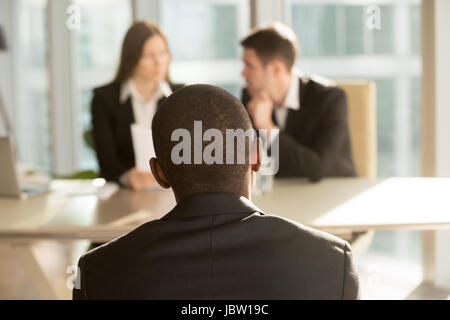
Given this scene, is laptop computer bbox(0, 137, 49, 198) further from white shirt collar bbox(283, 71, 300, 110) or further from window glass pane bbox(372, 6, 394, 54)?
window glass pane bbox(372, 6, 394, 54)

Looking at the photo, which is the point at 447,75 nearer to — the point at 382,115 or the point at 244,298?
the point at 382,115

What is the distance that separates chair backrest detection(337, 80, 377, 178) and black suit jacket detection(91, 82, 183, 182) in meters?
0.73

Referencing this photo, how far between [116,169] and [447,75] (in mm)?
1741

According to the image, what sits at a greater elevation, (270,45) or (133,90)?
(270,45)

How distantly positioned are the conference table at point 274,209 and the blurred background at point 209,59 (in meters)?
0.90

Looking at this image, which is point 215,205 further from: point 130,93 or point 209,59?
point 209,59

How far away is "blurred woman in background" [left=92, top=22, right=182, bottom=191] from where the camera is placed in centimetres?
299

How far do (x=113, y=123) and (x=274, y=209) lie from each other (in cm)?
108

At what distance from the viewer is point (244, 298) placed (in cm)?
111

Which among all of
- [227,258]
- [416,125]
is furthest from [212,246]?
[416,125]

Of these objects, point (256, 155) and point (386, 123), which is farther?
point (386, 123)

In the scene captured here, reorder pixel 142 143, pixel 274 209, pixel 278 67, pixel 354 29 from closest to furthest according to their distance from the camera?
pixel 274 209 → pixel 142 143 → pixel 278 67 → pixel 354 29

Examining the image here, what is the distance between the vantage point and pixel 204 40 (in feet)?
16.1
